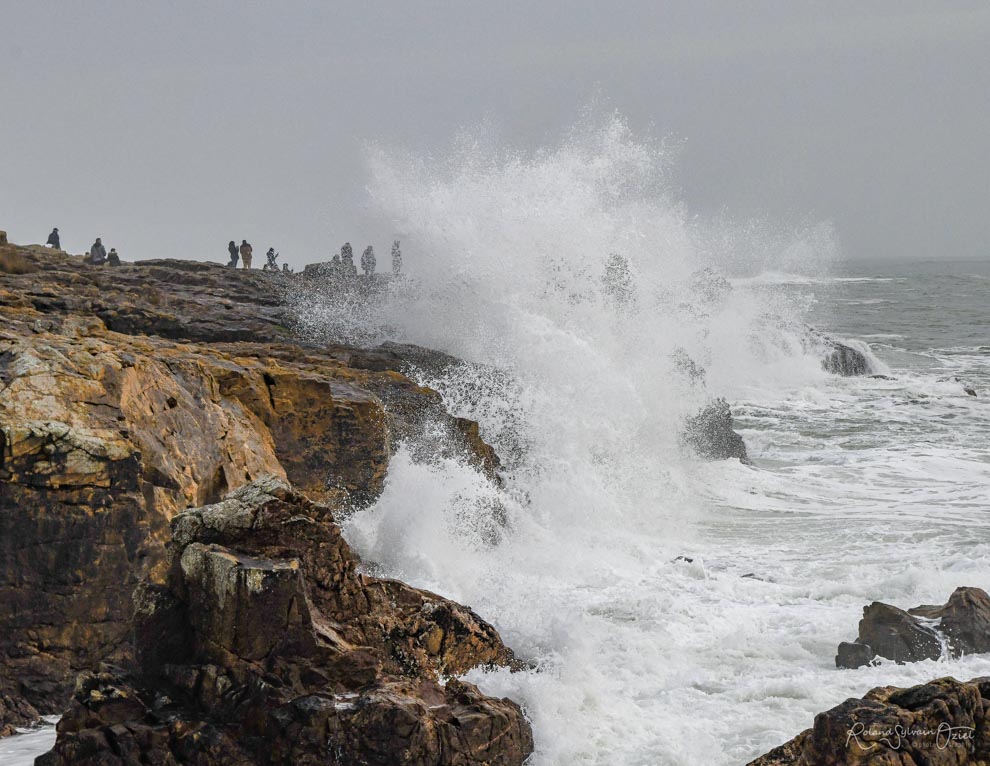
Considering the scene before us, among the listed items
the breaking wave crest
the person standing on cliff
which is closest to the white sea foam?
the breaking wave crest

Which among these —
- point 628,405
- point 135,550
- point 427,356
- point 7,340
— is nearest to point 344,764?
point 135,550

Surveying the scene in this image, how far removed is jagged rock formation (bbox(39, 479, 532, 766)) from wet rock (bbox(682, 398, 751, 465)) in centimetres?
1135

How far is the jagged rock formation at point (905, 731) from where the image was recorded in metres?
4.28

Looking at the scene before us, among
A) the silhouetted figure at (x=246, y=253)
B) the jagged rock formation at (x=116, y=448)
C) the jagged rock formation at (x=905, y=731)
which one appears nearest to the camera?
the jagged rock formation at (x=905, y=731)

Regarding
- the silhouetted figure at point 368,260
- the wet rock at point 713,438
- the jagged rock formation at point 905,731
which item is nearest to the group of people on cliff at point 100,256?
the silhouetted figure at point 368,260

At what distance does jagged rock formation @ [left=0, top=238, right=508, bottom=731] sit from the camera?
6.09 meters

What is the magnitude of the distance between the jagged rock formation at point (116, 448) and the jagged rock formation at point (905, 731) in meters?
4.33

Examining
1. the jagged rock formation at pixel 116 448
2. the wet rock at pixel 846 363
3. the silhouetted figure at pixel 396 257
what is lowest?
the jagged rock formation at pixel 116 448

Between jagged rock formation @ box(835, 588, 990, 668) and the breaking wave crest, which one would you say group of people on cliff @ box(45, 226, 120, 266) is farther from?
jagged rock formation @ box(835, 588, 990, 668)

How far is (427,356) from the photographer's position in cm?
1366

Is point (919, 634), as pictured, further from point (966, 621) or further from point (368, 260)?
point (368, 260)

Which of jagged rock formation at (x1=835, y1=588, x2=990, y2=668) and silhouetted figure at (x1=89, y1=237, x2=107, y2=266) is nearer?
jagged rock formation at (x1=835, y1=588, x2=990, y2=668)

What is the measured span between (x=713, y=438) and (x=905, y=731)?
12.5 metres

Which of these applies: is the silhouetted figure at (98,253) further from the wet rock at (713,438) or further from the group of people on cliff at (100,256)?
the wet rock at (713,438)
